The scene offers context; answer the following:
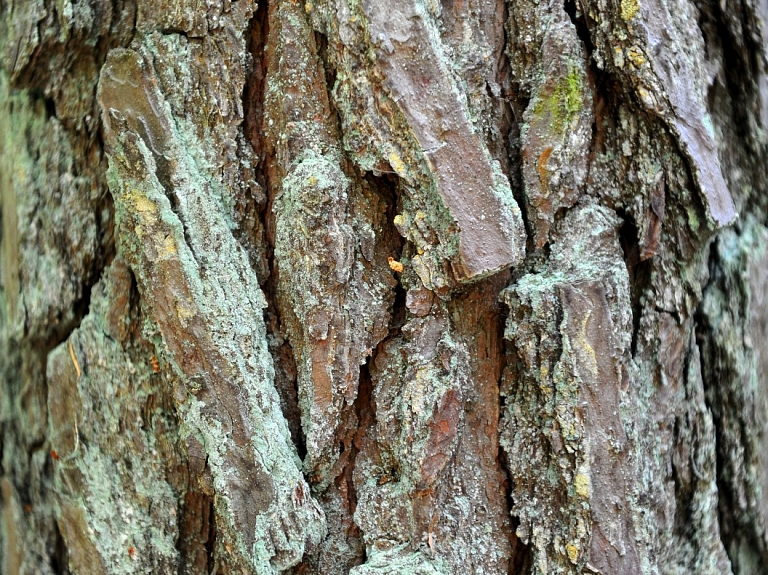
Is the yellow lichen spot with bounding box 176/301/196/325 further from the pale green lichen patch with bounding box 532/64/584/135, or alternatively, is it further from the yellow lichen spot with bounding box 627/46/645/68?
the yellow lichen spot with bounding box 627/46/645/68

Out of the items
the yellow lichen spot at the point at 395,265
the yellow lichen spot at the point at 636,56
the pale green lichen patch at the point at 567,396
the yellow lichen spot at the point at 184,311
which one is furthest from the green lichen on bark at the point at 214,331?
the yellow lichen spot at the point at 636,56

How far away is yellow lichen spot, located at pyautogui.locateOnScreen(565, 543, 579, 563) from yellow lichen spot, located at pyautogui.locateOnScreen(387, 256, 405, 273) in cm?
43

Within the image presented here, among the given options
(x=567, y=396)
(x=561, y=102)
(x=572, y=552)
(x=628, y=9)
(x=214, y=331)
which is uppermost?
(x=628, y=9)

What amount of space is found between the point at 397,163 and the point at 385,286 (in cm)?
17

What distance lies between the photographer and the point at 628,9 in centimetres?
85

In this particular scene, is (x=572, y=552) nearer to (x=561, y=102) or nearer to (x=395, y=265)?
(x=395, y=265)

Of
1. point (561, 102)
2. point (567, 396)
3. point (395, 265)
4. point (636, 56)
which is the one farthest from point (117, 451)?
point (636, 56)

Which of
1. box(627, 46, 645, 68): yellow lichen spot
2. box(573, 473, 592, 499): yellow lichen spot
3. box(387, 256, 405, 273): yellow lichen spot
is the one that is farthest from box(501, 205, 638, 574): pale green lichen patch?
box(627, 46, 645, 68): yellow lichen spot

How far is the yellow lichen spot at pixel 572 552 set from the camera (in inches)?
32.2

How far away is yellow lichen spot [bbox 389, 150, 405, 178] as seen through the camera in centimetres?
81

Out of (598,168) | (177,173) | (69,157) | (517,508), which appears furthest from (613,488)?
(69,157)

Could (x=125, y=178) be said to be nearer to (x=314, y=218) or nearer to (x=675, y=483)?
(x=314, y=218)

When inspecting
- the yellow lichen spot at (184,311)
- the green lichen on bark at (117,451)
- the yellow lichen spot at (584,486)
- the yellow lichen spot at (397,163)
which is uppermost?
the yellow lichen spot at (397,163)

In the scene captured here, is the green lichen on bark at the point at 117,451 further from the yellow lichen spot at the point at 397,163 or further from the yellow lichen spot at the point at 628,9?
the yellow lichen spot at the point at 628,9
